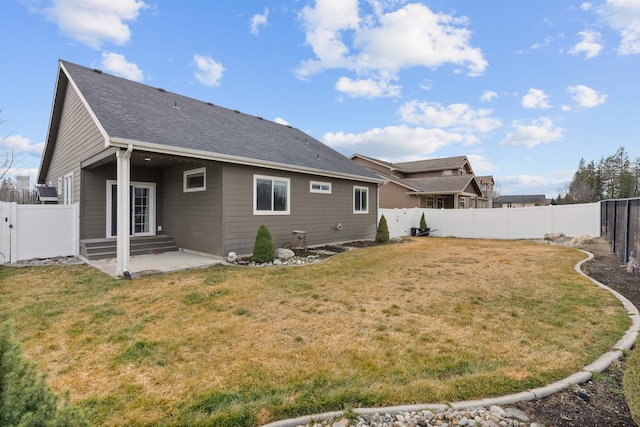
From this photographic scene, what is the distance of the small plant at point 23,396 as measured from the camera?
1.14 meters

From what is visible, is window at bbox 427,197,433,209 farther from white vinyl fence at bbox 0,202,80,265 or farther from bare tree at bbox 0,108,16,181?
bare tree at bbox 0,108,16,181

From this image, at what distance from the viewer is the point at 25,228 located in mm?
8328

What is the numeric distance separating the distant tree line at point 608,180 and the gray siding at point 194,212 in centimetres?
4541

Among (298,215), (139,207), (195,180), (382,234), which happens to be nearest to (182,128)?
(195,180)

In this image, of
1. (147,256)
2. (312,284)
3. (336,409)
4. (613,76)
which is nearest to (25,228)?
(147,256)

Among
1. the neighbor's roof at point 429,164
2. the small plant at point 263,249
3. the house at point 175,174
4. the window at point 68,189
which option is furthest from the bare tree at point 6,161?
the neighbor's roof at point 429,164

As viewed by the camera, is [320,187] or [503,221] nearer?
[320,187]

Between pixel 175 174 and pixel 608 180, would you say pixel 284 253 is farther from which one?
pixel 608 180

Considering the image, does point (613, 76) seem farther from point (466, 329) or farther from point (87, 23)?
point (87, 23)

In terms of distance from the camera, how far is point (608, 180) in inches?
1673

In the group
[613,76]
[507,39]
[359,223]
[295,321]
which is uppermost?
[507,39]

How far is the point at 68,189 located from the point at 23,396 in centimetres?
1208

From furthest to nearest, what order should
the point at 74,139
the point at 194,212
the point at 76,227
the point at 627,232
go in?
the point at 74,139, the point at 194,212, the point at 76,227, the point at 627,232

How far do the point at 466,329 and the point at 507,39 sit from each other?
11700 millimetres
